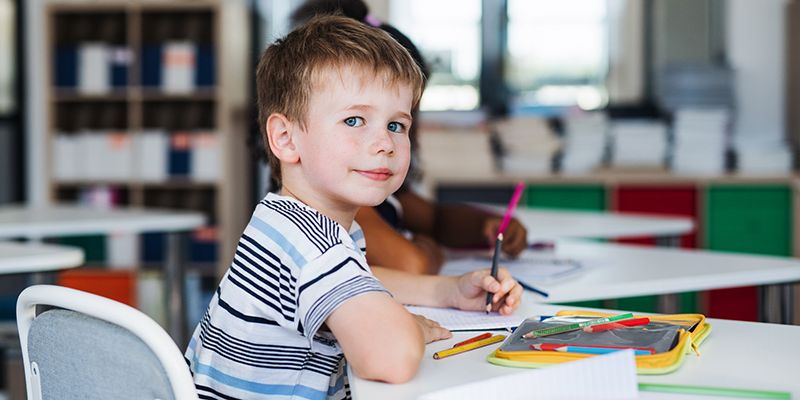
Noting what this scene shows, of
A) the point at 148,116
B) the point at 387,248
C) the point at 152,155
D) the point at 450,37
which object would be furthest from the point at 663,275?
the point at 148,116

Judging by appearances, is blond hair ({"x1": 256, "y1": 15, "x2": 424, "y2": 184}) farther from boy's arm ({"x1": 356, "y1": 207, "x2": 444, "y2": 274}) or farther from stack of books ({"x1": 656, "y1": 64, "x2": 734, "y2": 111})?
stack of books ({"x1": 656, "y1": 64, "x2": 734, "y2": 111})

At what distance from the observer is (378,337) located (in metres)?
1.04

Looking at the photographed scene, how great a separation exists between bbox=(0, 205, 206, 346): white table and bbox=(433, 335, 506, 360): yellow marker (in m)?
1.93

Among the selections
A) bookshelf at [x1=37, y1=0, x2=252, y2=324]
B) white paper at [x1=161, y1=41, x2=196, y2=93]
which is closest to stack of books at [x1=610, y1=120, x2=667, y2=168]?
bookshelf at [x1=37, y1=0, x2=252, y2=324]

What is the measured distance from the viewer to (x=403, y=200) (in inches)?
92.6

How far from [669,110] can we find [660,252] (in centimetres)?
259

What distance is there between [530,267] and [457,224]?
1.19 ft

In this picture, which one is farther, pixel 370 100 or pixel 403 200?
pixel 403 200

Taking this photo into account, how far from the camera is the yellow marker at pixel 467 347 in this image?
115 cm

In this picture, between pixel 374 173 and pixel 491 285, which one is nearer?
pixel 374 173

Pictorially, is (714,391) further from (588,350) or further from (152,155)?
(152,155)

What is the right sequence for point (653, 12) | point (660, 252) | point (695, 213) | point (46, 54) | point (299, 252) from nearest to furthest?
point (299, 252), point (660, 252), point (695, 213), point (653, 12), point (46, 54)

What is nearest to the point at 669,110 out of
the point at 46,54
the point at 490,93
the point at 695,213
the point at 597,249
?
the point at 695,213

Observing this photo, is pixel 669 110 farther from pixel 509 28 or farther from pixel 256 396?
pixel 256 396
